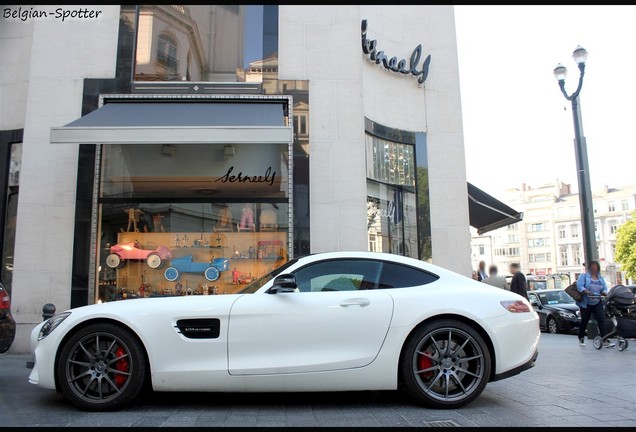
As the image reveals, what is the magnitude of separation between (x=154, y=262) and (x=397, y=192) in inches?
216

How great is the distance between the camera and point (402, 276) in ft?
14.7

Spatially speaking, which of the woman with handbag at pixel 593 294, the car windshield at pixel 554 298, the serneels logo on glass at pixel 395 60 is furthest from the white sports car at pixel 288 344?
the car windshield at pixel 554 298

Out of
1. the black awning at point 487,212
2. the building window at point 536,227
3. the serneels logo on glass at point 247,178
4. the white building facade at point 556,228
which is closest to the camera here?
the serneels logo on glass at point 247,178

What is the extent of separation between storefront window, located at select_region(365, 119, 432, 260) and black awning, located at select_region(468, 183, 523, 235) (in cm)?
174

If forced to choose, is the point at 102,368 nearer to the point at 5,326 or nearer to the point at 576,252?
the point at 5,326

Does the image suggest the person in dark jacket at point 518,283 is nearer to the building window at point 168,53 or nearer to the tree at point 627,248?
the building window at point 168,53

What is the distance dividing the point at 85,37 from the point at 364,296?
788cm

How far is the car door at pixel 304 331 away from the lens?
400 cm

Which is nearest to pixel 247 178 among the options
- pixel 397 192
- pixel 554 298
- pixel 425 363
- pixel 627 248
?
pixel 397 192

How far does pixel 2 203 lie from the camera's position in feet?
30.1

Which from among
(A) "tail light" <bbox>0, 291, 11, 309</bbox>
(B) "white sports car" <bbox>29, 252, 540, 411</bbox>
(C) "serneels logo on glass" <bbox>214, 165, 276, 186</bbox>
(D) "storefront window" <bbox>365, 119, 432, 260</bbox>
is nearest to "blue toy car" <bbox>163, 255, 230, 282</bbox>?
(C) "serneels logo on glass" <bbox>214, 165, 276, 186</bbox>

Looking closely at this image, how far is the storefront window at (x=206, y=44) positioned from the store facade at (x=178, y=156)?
0.09ft

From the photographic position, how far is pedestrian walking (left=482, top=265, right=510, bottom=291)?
8703mm

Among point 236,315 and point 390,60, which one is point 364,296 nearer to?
point 236,315
